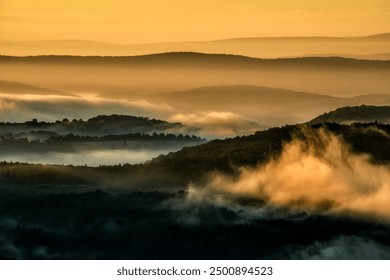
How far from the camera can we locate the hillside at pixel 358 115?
2492 cm

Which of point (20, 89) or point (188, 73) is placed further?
point (188, 73)

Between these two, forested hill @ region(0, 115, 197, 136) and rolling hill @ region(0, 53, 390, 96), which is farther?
rolling hill @ region(0, 53, 390, 96)

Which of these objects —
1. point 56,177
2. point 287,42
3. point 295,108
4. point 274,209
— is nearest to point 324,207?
point 274,209

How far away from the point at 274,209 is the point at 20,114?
607 centimetres

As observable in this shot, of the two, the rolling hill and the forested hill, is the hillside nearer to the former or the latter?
the rolling hill

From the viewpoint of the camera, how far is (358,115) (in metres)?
25.0

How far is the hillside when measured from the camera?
24922mm

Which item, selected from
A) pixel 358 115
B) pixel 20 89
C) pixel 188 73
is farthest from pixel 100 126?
pixel 358 115

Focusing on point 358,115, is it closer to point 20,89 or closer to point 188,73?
point 188,73

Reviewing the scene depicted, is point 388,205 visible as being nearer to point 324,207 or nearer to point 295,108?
point 324,207

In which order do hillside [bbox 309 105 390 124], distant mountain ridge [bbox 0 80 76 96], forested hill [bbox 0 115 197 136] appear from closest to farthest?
forested hill [bbox 0 115 197 136] → hillside [bbox 309 105 390 124] → distant mountain ridge [bbox 0 80 76 96]

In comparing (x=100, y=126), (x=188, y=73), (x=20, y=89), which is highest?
(x=188, y=73)

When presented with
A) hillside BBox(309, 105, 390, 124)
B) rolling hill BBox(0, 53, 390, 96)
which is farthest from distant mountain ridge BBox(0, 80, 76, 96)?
hillside BBox(309, 105, 390, 124)

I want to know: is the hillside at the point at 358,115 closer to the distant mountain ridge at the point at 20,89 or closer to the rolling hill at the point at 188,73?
the rolling hill at the point at 188,73
